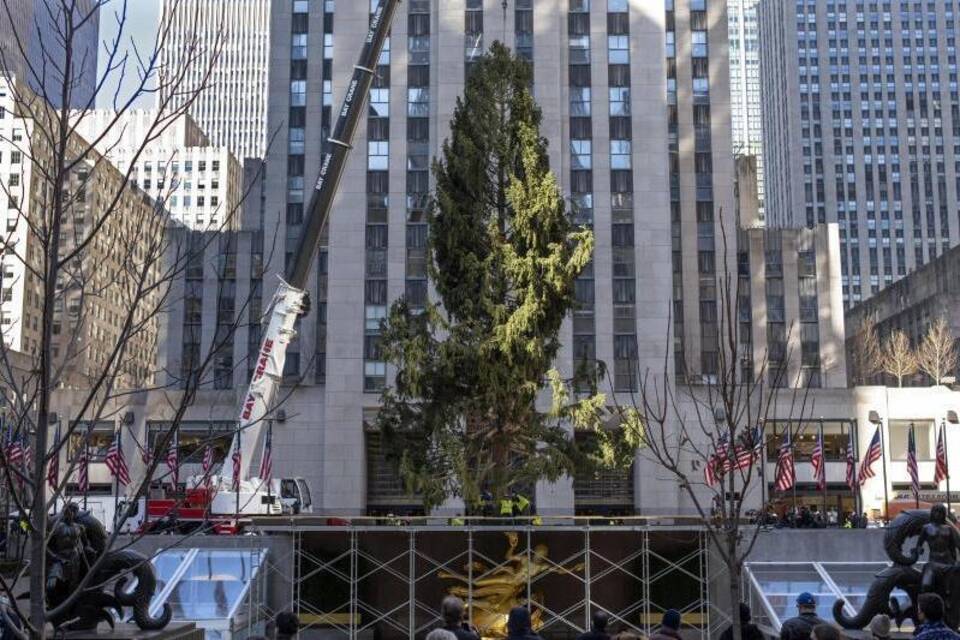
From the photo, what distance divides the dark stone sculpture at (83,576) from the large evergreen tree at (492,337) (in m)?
15.6

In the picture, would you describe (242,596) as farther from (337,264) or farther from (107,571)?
(337,264)

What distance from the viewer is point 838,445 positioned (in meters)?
61.8

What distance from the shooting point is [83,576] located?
1377 centimetres

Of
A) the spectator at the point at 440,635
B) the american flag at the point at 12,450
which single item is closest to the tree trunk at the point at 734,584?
the spectator at the point at 440,635

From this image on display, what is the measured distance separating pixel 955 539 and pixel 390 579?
1841cm

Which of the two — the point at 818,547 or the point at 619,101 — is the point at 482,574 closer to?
the point at 818,547

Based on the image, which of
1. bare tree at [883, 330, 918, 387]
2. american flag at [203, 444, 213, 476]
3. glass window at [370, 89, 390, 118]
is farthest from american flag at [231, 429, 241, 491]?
bare tree at [883, 330, 918, 387]

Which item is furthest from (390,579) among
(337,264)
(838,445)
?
(838,445)

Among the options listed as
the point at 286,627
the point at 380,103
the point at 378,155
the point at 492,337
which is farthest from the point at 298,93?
the point at 286,627

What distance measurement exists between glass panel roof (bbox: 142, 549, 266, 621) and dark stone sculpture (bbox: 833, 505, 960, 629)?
15.1 meters

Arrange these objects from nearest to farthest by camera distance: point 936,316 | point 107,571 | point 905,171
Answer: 1. point 107,571
2. point 936,316
3. point 905,171

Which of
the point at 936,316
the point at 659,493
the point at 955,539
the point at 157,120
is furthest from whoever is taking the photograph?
the point at 936,316

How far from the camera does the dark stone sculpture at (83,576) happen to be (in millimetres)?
14070

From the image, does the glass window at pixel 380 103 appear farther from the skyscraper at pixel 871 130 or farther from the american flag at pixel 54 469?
the skyscraper at pixel 871 130
